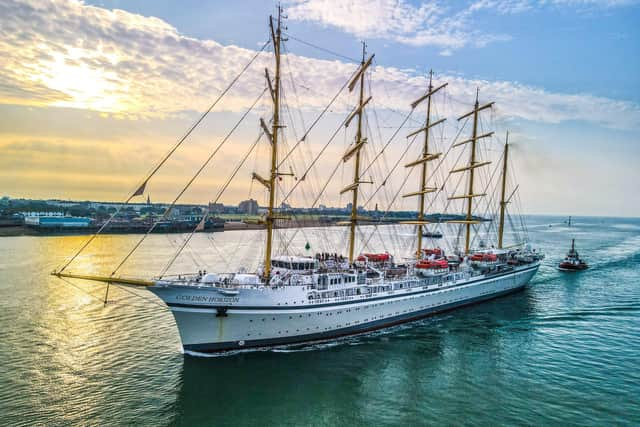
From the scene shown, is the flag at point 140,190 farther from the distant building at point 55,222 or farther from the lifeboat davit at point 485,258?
the distant building at point 55,222

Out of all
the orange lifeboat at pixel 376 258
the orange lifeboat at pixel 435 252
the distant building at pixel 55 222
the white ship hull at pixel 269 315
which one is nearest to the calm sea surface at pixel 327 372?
the white ship hull at pixel 269 315

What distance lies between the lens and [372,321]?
1085 inches

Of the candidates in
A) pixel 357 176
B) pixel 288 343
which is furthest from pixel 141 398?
pixel 357 176

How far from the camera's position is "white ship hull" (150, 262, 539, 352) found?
2103cm

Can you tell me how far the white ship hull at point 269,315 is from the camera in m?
21.0

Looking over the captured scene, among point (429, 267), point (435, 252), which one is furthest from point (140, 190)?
point (435, 252)

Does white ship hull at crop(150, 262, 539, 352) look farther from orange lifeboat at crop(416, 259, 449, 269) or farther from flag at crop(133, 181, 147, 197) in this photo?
flag at crop(133, 181, 147, 197)

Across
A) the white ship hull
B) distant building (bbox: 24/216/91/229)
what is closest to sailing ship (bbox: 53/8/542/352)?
the white ship hull

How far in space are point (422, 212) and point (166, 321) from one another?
26499mm

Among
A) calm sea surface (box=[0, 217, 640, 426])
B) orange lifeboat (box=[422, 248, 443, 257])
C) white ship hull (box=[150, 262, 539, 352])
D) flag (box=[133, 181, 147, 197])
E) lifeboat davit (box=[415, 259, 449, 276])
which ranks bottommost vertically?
calm sea surface (box=[0, 217, 640, 426])

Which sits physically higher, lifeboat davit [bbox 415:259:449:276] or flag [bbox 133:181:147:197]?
flag [bbox 133:181:147:197]

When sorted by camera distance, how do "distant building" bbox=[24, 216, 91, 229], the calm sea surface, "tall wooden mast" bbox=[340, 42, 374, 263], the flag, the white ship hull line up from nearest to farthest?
the calm sea surface, the flag, the white ship hull, "tall wooden mast" bbox=[340, 42, 374, 263], "distant building" bbox=[24, 216, 91, 229]

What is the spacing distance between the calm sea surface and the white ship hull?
915 millimetres

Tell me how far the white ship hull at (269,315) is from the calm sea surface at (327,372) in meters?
0.91
